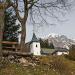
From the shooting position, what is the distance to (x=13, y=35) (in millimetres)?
43906

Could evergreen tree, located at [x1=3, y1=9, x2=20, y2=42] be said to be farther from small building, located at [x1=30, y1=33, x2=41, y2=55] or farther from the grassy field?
small building, located at [x1=30, y1=33, x2=41, y2=55]

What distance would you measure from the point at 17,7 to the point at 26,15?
3.45 feet

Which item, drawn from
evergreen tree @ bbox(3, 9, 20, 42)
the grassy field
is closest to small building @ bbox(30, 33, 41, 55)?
evergreen tree @ bbox(3, 9, 20, 42)

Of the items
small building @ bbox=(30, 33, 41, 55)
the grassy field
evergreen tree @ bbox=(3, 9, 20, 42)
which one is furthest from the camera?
small building @ bbox=(30, 33, 41, 55)

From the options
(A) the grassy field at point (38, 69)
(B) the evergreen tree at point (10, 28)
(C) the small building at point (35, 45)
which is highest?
(B) the evergreen tree at point (10, 28)

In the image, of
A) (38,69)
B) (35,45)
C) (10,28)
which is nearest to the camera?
(38,69)

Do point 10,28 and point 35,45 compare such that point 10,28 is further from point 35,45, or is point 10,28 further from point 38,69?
point 35,45

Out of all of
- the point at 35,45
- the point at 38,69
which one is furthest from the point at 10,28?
the point at 35,45

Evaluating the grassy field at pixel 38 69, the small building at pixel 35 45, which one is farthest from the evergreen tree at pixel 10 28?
the small building at pixel 35 45

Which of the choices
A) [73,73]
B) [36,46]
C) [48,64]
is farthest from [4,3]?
[36,46]

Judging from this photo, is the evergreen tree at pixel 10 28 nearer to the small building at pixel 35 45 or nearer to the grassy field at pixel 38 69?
the grassy field at pixel 38 69

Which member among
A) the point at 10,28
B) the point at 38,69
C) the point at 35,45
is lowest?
the point at 35,45

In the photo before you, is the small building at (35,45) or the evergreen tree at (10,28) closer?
the evergreen tree at (10,28)

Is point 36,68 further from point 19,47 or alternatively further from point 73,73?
point 19,47
